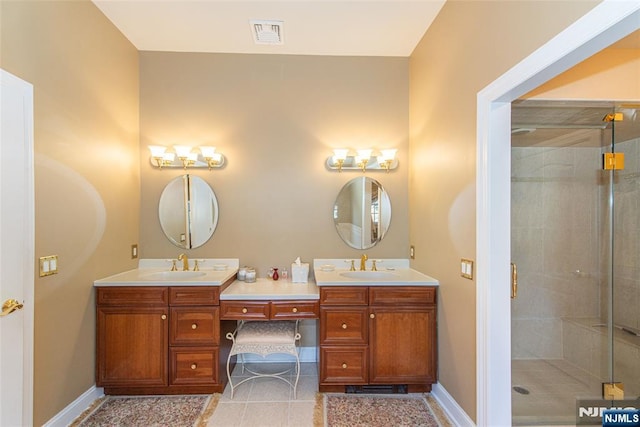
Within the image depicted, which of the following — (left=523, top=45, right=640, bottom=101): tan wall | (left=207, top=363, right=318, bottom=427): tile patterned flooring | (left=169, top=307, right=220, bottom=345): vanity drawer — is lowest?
(left=207, top=363, right=318, bottom=427): tile patterned flooring

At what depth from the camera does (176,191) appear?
9.87ft

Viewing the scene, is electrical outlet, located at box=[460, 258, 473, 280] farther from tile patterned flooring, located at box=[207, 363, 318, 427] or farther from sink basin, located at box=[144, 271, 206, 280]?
sink basin, located at box=[144, 271, 206, 280]

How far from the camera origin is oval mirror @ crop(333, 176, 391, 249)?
10.1 feet

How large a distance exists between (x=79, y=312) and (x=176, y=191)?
1.32 m

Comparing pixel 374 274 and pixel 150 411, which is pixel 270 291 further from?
pixel 150 411

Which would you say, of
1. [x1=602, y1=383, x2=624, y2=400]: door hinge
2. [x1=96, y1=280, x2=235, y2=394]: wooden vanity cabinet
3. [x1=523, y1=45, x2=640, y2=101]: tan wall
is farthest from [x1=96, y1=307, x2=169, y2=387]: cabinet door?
[x1=602, y1=383, x2=624, y2=400]: door hinge

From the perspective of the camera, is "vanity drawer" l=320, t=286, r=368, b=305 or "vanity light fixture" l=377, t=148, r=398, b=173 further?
"vanity light fixture" l=377, t=148, r=398, b=173

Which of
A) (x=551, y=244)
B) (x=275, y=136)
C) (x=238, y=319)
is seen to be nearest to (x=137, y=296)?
(x=238, y=319)

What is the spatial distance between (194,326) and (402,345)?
171cm

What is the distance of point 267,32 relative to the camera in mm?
2645

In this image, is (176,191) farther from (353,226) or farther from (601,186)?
(601,186)

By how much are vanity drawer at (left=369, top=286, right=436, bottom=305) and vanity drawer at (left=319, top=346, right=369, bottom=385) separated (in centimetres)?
42

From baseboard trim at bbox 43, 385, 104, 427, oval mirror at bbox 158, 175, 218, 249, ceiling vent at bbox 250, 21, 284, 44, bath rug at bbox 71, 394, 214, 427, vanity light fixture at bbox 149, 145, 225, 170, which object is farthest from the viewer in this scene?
oval mirror at bbox 158, 175, 218, 249

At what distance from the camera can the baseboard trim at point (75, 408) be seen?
195 cm
